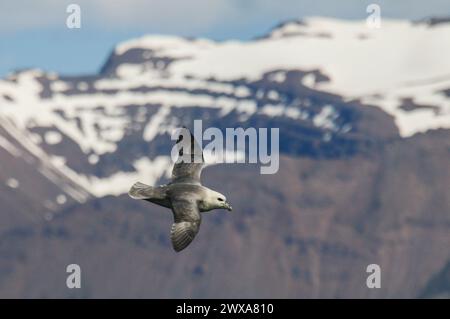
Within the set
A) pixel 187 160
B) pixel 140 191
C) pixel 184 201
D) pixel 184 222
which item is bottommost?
pixel 184 222

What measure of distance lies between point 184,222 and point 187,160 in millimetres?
3715

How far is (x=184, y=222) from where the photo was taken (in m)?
47.9

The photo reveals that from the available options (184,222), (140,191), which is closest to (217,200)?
(184,222)

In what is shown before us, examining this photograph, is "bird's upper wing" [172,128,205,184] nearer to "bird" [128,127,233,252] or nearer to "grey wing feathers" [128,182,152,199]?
"bird" [128,127,233,252]

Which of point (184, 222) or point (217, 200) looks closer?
point (217, 200)

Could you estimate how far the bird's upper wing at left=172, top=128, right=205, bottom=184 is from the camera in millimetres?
50000

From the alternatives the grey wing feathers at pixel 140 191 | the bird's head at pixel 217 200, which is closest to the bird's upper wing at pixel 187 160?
the grey wing feathers at pixel 140 191

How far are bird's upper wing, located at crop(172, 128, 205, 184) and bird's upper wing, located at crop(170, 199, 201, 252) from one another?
1.73m

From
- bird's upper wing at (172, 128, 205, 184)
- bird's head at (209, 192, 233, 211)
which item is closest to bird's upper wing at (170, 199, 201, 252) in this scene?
bird's head at (209, 192, 233, 211)

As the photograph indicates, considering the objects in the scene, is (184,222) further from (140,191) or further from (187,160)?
(187,160)

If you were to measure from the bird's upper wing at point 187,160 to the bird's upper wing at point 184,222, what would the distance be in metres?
1.73
